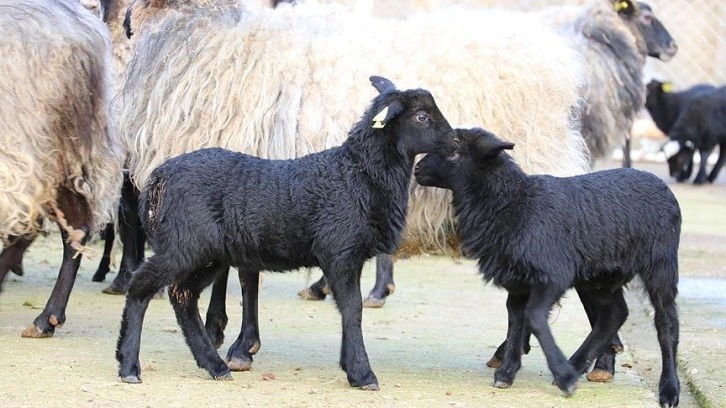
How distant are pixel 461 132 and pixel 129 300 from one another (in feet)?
5.25

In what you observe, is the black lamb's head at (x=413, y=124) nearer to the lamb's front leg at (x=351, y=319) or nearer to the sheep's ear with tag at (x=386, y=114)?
the sheep's ear with tag at (x=386, y=114)

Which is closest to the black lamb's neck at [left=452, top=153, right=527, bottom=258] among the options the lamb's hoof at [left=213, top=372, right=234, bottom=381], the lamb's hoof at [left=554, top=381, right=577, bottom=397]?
the lamb's hoof at [left=554, top=381, right=577, bottom=397]

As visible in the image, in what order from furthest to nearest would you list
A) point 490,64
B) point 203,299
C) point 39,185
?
point 203,299 → point 490,64 → point 39,185

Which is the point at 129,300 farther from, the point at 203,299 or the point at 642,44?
the point at 642,44

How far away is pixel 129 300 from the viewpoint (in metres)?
5.20

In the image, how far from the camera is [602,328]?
5508 millimetres

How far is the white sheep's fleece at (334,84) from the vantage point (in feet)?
21.2

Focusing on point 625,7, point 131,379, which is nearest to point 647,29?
point 625,7

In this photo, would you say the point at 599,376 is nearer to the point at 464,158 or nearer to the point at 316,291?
the point at 464,158

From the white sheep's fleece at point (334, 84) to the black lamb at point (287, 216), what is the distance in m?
0.97

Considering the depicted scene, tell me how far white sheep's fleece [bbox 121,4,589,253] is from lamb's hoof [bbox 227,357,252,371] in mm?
1267

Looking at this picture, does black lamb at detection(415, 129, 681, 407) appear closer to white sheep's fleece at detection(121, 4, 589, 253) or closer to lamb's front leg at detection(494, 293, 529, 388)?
lamb's front leg at detection(494, 293, 529, 388)

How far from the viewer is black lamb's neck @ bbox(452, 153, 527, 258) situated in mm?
5367

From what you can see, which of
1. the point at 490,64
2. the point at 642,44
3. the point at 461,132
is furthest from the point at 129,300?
the point at 642,44
